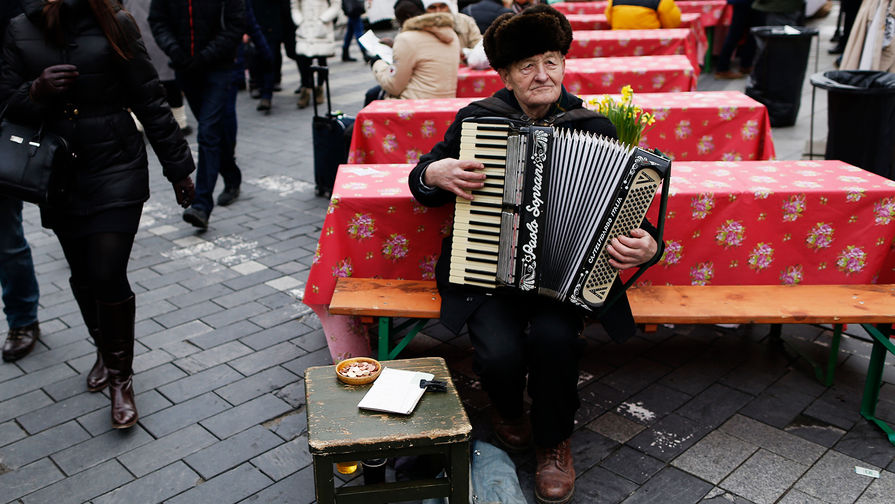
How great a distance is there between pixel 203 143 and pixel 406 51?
1707mm

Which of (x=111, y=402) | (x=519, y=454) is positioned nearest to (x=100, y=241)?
(x=111, y=402)

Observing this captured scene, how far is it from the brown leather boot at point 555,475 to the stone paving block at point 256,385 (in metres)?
1.31

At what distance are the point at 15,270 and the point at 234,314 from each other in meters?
1.10

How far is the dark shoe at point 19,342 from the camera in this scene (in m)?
3.88

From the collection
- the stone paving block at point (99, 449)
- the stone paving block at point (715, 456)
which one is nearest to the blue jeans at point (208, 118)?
the stone paving block at point (99, 449)

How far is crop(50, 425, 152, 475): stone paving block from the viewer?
3061 millimetres

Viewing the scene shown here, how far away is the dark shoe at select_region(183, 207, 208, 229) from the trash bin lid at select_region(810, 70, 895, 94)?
175 inches

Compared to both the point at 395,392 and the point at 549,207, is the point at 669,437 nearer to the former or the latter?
the point at 549,207

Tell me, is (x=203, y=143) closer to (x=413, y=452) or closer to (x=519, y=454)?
(x=519, y=454)

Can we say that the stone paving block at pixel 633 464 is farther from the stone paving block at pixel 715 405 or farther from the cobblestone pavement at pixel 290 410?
the stone paving block at pixel 715 405

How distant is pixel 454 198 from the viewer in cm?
310

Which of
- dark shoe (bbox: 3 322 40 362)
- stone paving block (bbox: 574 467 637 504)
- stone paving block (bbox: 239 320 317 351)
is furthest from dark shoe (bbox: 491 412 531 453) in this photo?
dark shoe (bbox: 3 322 40 362)

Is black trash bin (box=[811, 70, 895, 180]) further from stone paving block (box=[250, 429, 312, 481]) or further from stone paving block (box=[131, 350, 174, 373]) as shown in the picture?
stone paving block (box=[131, 350, 174, 373])

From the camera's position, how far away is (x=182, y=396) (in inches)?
139
